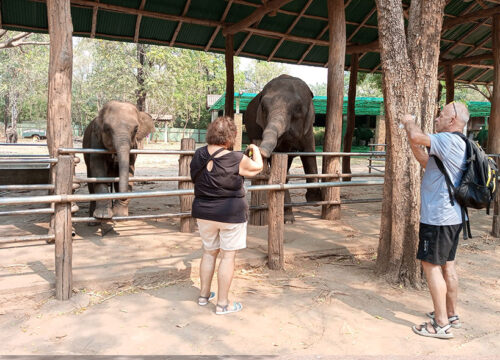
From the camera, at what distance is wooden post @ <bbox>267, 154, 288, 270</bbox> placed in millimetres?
4258

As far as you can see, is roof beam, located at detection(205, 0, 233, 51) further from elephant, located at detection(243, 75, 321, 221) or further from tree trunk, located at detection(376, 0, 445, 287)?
tree trunk, located at detection(376, 0, 445, 287)

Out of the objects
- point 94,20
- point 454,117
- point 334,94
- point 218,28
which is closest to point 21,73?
point 94,20

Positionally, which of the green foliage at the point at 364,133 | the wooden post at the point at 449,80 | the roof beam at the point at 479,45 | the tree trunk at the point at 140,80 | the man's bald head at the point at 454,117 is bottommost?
the man's bald head at the point at 454,117

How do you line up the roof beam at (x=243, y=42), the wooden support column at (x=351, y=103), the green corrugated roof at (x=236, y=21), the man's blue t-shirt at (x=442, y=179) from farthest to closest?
the wooden support column at (x=351, y=103) < the roof beam at (x=243, y=42) < the green corrugated roof at (x=236, y=21) < the man's blue t-shirt at (x=442, y=179)

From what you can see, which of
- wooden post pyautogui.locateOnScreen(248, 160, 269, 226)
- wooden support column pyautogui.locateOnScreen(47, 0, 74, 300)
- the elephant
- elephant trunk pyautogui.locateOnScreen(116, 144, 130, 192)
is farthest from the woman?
wooden post pyautogui.locateOnScreen(248, 160, 269, 226)

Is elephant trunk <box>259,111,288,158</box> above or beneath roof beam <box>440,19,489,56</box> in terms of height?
beneath

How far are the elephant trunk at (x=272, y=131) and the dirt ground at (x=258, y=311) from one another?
118cm

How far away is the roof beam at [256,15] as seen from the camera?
7875 mm

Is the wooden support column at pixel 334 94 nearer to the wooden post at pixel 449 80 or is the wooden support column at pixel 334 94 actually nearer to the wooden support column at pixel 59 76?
the wooden support column at pixel 59 76

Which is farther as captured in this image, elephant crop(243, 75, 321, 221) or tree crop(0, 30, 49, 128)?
tree crop(0, 30, 49, 128)

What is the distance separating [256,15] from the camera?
8.23m

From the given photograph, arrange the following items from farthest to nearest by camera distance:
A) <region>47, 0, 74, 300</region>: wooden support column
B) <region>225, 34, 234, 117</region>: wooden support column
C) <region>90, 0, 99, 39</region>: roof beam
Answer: <region>225, 34, 234, 117</region>: wooden support column → <region>90, 0, 99, 39</region>: roof beam → <region>47, 0, 74, 300</region>: wooden support column

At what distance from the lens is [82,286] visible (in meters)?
3.58

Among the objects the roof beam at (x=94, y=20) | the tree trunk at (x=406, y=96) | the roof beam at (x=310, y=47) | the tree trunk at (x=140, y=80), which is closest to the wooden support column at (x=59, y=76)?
the roof beam at (x=94, y=20)
